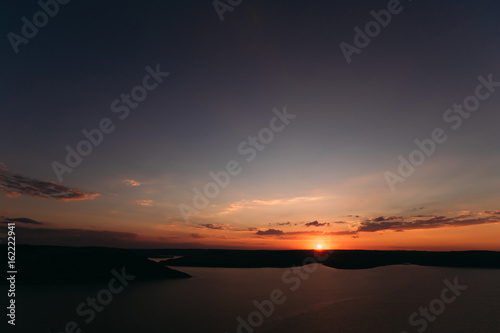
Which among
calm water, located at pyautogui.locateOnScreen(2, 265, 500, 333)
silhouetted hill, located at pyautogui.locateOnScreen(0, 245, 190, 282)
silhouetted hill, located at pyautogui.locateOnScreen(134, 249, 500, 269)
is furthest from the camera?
silhouetted hill, located at pyautogui.locateOnScreen(134, 249, 500, 269)

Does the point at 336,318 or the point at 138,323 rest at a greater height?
the point at 138,323

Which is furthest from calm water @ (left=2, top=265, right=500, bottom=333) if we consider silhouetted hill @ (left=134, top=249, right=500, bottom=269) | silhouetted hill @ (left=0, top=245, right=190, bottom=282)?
silhouetted hill @ (left=134, top=249, right=500, bottom=269)

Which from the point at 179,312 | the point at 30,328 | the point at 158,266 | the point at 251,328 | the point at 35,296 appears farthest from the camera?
the point at 158,266

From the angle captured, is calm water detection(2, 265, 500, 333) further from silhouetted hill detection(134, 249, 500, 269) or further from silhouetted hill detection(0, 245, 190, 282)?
silhouetted hill detection(134, 249, 500, 269)

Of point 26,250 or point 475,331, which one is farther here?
point 26,250

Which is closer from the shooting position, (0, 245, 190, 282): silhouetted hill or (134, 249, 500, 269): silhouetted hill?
(0, 245, 190, 282): silhouetted hill

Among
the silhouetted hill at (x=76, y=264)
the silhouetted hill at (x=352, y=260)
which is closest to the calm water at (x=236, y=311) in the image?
the silhouetted hill at (x=76, y=264)

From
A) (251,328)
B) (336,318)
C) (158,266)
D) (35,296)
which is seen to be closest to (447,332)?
(336,318)

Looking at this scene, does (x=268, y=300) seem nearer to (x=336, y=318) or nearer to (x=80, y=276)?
(x=336, y=318)

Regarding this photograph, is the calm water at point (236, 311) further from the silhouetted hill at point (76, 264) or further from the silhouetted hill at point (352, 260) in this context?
the silhouetted hill at point (352, 260)

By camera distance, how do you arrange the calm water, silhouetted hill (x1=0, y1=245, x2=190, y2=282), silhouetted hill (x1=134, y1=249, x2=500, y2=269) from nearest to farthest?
the calm water → silhouetted hill (x1=0, y1=245, x2=190, y2=282) → silhouetted hill (x1=134, y1=249, x2=500, y2=269)
